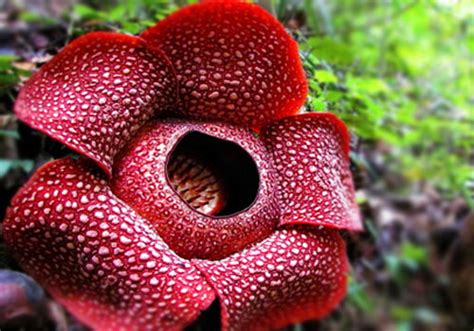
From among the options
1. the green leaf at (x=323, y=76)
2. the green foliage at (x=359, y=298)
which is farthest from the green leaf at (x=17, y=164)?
the green foliage at (x=359, y=298)

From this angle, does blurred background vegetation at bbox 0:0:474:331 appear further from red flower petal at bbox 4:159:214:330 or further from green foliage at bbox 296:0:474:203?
red flower petal at bbox 4:159:214:330

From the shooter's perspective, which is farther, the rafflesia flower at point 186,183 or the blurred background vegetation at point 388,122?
the blurred background vegetation at point 388,122

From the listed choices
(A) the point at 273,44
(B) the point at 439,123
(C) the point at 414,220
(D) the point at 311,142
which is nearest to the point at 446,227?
(C) the point at 414,220

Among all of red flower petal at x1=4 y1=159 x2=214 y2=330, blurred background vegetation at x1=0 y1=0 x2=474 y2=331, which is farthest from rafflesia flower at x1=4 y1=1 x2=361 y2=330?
blurred background vegetation at x1=0 y1=0 x2=474 y2=331

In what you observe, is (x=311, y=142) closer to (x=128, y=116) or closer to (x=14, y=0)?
(x=128, y=116)

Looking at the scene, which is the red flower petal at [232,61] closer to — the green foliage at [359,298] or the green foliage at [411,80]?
the green foliage at [411,80]

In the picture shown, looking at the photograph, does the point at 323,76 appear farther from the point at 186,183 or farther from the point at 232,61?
the point at 186,183

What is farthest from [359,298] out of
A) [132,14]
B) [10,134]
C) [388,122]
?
[132,14]
